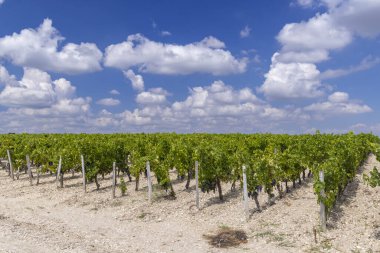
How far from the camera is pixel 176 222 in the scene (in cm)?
1423

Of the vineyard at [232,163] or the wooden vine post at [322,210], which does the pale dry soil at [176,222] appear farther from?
the vineyard at [232,163]

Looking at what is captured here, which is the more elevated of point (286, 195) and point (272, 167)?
point (272, 167)

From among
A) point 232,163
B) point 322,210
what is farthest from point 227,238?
point 232,163

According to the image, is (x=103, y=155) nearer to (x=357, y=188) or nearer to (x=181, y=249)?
(x=181, y=249)

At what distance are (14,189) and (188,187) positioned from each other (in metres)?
10.7

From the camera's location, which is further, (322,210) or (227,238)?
(227,238)

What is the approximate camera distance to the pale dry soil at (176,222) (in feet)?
36.7

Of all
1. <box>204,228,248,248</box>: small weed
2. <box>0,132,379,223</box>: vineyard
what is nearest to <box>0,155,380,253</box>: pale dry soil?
<box>204,228,248,248</box>: small weed

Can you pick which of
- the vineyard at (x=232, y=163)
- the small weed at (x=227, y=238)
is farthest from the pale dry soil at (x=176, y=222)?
the vineyard at (x=232, y=163)

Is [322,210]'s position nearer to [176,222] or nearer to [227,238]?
[227,238]

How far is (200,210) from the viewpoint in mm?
15312

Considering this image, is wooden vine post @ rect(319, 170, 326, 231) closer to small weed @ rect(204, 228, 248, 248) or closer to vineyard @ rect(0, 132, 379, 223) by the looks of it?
vineyard @ rect(0, 132, 379, 223)

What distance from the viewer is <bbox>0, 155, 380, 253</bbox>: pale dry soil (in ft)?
36.7

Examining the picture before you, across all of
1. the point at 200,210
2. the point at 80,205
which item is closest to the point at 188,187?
the point at 200,210
